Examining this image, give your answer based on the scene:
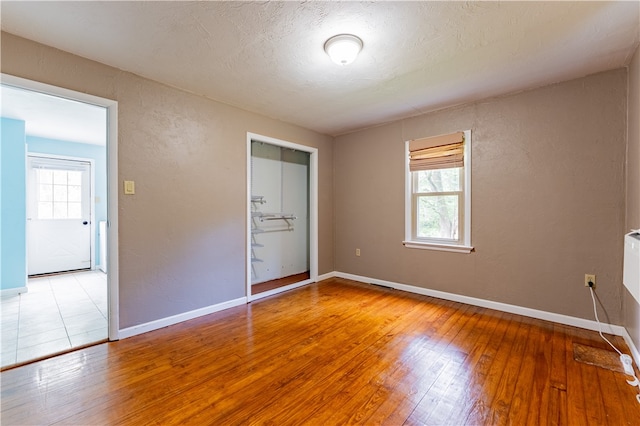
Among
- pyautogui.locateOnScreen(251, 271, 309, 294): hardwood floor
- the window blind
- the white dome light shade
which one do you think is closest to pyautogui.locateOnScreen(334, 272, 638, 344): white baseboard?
pyautogui.locateOnScreen(251, 271, 309, 294): hardwood floor

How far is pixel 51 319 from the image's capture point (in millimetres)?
2852

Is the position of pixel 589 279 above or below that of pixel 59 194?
below

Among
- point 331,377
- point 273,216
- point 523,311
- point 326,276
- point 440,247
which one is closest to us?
point 331,377

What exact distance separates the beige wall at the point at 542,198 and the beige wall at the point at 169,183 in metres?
2.35

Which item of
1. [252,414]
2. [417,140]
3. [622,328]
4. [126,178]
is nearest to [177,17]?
[126,178]

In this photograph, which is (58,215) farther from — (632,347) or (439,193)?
(632,347)

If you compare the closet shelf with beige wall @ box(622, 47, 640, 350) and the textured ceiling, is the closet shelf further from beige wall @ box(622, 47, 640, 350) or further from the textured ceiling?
beige wall @ box(622, 47, 640, 350)

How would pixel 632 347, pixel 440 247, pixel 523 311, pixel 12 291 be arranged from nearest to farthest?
pixel 632 347, pixel 523 311, pixel 440 247, pixel 12 291

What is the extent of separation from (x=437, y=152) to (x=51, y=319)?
4.81m

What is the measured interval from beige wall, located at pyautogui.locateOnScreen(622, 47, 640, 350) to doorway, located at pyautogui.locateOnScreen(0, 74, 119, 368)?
4.28m

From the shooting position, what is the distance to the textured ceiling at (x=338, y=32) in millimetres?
1712

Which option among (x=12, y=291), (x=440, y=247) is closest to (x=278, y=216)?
(x=440, y=247)

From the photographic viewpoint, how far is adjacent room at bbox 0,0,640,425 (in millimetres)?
1705

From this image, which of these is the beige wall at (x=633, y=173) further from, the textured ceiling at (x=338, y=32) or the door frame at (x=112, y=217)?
the door frame at (x=112, y=217)
